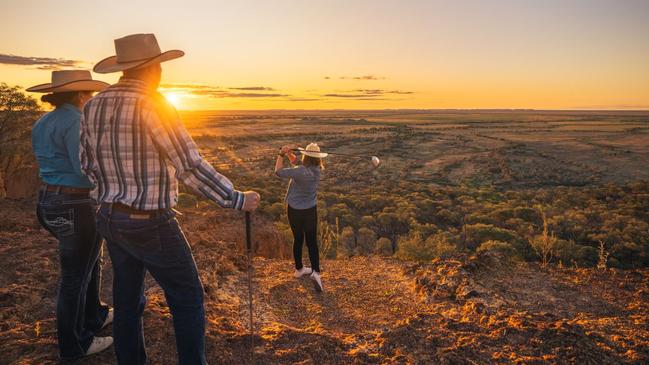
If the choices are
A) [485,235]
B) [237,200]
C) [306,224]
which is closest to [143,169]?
[237,200]

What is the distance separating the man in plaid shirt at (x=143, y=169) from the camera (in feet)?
7.20

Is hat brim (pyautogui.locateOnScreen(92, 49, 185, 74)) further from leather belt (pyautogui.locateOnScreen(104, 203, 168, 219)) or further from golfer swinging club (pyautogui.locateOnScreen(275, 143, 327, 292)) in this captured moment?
golfer swinging club (pyautogui.locateOnScreen(275, 143, 327, 292))

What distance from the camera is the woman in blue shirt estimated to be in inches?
106

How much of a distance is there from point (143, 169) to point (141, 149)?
11cm

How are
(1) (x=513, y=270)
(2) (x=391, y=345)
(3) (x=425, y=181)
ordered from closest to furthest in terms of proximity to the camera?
(2) (x=391, y=345)
(1) (x=513, y=270)
(3) (x=425, y=181)

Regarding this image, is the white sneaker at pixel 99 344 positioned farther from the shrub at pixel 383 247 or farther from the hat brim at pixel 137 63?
the shrub at pixel 383 247

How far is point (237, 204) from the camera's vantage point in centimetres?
232

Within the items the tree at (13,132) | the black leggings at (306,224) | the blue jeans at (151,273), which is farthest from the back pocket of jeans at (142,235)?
the tree at (13,132)

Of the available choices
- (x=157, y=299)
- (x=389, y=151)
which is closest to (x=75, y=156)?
(x=157, y=299)

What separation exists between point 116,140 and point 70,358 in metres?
1.85

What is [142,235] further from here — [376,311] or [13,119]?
[13,119]

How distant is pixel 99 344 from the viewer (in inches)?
124

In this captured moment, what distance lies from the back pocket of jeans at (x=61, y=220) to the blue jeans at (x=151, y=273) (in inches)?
21.2

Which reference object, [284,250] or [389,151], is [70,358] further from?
[389,151]
